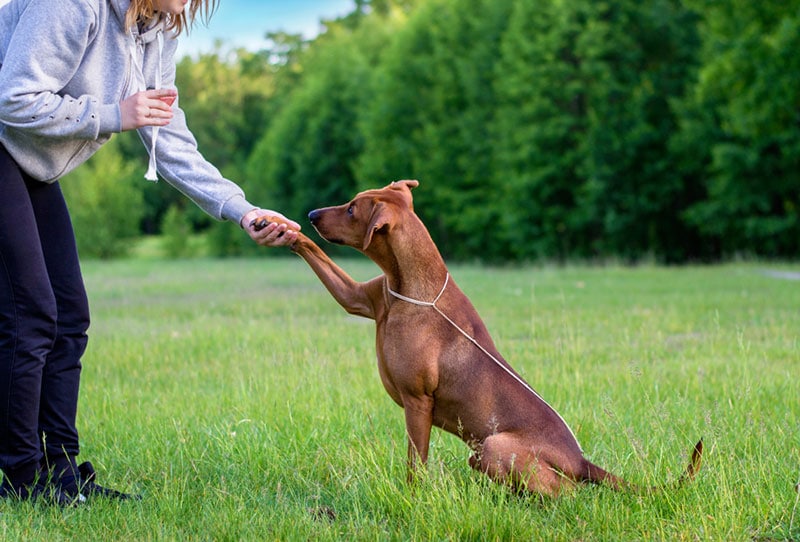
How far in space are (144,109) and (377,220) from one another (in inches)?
44.3

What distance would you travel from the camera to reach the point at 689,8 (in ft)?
95.8

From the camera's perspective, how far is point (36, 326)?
152 inches

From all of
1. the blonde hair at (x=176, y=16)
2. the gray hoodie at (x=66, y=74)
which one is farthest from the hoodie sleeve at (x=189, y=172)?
the blonde hair at (x=176, y=16)

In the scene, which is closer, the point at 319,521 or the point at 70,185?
the point at 319,521

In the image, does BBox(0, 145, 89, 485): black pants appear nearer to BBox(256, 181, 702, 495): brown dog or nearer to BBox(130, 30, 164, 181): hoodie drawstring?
BBox(130, 30, 164, 181): hoodie drawstring

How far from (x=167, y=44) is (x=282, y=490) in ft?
7.39

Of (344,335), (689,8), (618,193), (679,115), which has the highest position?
(689,8)

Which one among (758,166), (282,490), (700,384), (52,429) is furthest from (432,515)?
(758,166)

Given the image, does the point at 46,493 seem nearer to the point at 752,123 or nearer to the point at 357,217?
the point at 357,217

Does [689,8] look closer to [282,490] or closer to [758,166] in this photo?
[758,166]

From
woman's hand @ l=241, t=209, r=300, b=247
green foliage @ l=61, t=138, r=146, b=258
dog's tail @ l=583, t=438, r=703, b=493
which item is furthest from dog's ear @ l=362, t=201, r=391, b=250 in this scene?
green foliage @ l=61, t=138, r=146, b=258

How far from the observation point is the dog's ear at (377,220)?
3863 mm

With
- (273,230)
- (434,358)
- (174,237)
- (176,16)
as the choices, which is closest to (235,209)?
(273,230)

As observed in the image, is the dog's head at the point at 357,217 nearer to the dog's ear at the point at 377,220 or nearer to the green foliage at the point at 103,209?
the dog's ear at the point at 377,220
